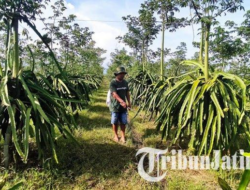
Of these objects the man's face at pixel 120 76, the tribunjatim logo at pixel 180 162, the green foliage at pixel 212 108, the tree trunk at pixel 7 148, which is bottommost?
the tribunjatim logo at pixel 180 162

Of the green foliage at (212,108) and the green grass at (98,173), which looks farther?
the green foliage at (212,108)

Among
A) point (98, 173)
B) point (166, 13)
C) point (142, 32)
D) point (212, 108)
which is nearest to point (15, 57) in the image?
point (98, 173)

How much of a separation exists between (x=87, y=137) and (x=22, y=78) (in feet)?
7.17

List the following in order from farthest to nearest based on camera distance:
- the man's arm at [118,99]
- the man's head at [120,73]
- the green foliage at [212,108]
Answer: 1. the man's head at [120,73]
2. the man's arm at [118,99]
3. the green foliage at [212,108]

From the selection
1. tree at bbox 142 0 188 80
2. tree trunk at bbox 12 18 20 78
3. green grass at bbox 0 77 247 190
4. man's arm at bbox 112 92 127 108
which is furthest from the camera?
tree at bbox 142 0 188 80

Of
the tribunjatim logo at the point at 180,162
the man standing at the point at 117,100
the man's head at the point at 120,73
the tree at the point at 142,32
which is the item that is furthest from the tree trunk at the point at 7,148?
the tree at the point at 142,32

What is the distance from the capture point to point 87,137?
4770 mm

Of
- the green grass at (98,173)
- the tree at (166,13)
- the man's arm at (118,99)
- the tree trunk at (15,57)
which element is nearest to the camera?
the green grass at (98,173)

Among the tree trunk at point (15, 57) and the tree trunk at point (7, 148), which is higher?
the tree trunk at point (15, 57)

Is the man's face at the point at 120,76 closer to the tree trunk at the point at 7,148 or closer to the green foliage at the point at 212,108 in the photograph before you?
the green foliage at the point at 212,108

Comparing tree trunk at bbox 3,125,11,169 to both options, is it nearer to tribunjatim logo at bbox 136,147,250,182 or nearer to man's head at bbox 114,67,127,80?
tribunjatim logo at bbox 136,147,250,182

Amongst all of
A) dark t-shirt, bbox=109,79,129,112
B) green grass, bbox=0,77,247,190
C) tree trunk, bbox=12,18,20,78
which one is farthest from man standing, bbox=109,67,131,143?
tree trunk, bbox=12,18,20,78

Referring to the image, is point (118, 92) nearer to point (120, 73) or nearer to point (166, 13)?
point (120, 73)

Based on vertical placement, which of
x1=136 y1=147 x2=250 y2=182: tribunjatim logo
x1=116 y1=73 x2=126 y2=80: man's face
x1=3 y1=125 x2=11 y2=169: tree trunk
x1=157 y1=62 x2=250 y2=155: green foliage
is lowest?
x1=136 y1=147 x2=250 y2=182: tribunjatim logo
